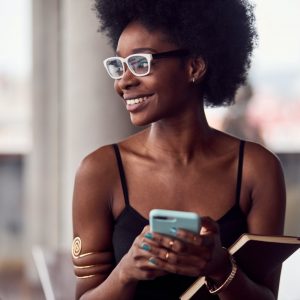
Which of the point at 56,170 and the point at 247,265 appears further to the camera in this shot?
the point at 56,170

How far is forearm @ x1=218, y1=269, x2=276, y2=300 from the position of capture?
66.9 inches

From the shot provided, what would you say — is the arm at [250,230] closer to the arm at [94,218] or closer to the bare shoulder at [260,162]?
the bare shoulder at [260,162]

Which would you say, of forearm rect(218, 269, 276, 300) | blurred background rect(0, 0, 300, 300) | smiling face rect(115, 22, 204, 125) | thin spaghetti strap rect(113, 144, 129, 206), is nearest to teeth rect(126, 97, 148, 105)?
smiling face rect(115, 22, 204, 125)

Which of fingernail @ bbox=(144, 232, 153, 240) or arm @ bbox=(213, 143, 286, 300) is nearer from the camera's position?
fingernail @ bbox=(144, 232, 153, 240)

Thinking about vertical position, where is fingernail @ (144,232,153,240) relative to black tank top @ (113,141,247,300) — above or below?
above

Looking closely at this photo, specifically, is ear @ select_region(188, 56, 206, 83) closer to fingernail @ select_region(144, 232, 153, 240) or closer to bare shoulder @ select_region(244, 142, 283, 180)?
bare shoulder @ select_region(244, 142, 283, 180)

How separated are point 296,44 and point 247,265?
3972mm

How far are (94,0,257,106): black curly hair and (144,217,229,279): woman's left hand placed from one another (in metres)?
0.52

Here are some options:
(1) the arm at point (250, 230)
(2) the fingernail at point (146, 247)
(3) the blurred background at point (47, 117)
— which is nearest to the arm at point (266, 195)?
(1) the arm at point (250, 230)

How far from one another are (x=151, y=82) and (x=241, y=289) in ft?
1.72

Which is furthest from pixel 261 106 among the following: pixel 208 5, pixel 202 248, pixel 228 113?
pixel 202 248

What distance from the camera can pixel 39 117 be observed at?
5.86 metres

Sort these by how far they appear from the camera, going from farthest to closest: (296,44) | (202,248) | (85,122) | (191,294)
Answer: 1. (296,44)
2. (85,122)
3. (191,294)
4. (202,248)

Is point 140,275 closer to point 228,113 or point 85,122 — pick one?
point 85,122
